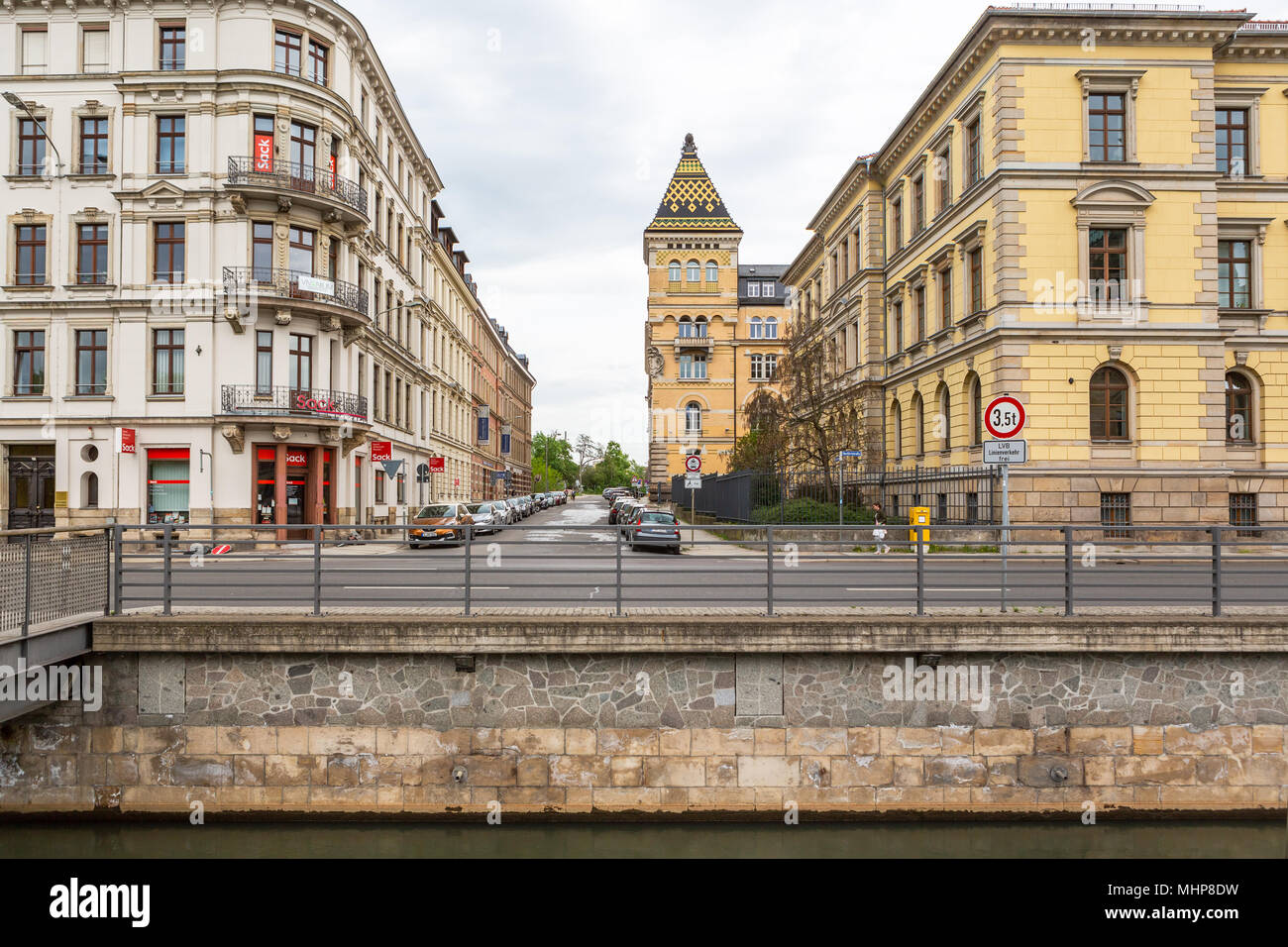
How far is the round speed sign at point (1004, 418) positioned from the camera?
1141cm

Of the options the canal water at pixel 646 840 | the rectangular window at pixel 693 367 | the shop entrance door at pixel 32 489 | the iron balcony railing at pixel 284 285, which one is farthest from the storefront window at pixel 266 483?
the rectangular window at pixel 693 367

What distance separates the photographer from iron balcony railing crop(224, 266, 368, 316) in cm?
2703

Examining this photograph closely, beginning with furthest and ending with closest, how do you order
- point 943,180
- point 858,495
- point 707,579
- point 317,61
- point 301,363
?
point 858,495, point 943,180, point 317,61, point 301,363, point 707,579

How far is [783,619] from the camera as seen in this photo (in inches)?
330

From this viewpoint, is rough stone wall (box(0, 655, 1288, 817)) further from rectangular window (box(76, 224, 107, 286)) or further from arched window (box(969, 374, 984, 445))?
rectangular window (box(76, 224, 107, 286))

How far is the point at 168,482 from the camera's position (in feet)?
89.7

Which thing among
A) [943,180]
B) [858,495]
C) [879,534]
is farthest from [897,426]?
[879,534]

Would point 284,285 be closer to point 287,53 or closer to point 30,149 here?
point 287,53

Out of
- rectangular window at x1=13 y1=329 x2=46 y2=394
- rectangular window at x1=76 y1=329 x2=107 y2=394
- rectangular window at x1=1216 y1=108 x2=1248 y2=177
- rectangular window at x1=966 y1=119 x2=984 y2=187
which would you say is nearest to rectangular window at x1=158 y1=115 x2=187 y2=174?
rectangular window at x1=76 y1=329 x2=107 y2=394

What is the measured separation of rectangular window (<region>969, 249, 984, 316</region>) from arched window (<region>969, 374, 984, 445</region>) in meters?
2.32

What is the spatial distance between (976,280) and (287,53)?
25007 millimetres

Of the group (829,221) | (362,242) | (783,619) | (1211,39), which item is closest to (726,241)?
(829,221)
